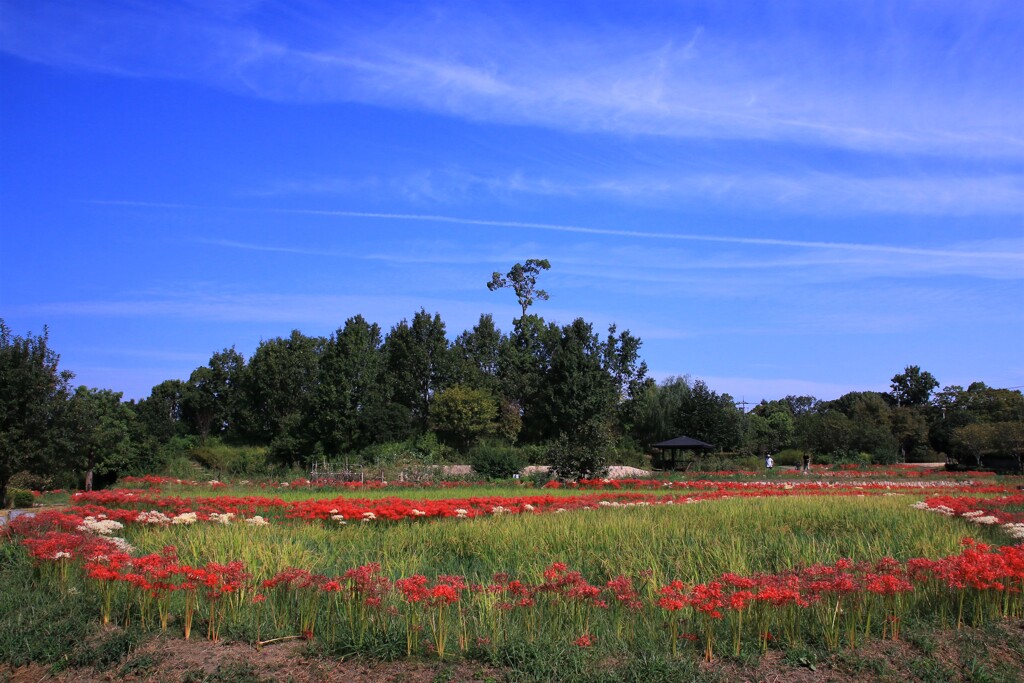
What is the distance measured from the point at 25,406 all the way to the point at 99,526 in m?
9.65

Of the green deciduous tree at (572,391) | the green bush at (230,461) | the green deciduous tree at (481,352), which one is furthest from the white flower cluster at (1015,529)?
the green deciduous tree at (481,352)

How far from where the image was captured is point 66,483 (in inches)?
1009

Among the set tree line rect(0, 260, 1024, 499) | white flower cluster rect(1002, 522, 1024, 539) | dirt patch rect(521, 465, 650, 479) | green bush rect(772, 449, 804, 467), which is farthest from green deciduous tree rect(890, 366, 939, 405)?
white flower cluster rect(1002, 522, 1024, 539)

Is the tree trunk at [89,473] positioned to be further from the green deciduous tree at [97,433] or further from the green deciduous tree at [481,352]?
the green deciduous tree at [481,352]

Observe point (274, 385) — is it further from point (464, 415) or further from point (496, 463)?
point (496, 463)

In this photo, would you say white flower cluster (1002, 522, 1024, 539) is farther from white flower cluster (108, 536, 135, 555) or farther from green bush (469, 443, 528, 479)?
green bush (469, 443, 528, 479)

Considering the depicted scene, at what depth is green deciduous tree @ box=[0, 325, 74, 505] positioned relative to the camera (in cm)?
1642

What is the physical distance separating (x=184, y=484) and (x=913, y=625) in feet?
73.2

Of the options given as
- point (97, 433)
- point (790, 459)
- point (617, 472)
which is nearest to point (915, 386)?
point (790, 459)

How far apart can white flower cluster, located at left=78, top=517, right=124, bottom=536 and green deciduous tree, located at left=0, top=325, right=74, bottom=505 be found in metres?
8.62

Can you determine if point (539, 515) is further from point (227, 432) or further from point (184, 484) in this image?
point (227, 432)

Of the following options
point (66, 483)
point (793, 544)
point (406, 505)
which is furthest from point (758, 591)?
point (66, 483)

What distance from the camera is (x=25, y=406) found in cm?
1677

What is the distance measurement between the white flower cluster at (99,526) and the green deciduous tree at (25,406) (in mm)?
8618
